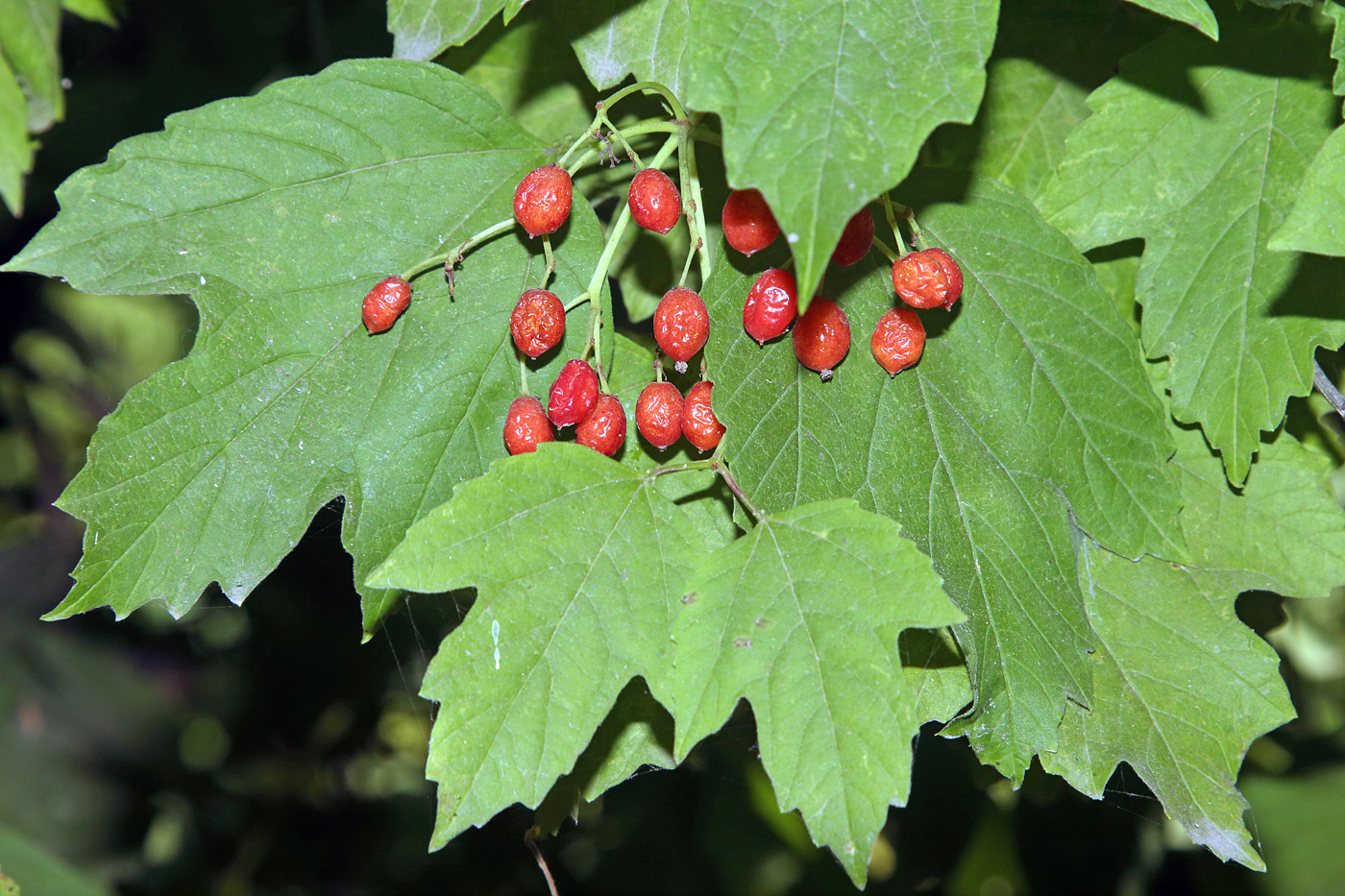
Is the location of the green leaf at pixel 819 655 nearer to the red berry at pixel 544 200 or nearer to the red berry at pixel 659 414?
the red berry at pixel 659 414

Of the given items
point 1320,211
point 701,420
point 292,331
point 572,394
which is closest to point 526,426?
point 572,394

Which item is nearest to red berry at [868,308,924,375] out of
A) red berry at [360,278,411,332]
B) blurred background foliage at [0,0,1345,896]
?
red berry at [360,278,411,332]

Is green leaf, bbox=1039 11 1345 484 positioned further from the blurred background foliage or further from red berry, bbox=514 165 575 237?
the blurred background foliage

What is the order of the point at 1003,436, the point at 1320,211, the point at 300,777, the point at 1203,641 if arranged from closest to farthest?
the point at 1320,211, the point at 1003,436, the point at 1203,641, the point at 300,777

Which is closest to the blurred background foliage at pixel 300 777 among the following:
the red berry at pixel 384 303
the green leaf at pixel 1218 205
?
the red berry at pixel 384 303

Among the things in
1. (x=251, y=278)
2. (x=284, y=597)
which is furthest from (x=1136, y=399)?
(x=284, y=597)

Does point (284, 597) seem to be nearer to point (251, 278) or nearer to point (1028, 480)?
point (251, 278)

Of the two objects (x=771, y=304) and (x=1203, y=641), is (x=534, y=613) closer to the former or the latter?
(x=771, y=304)
